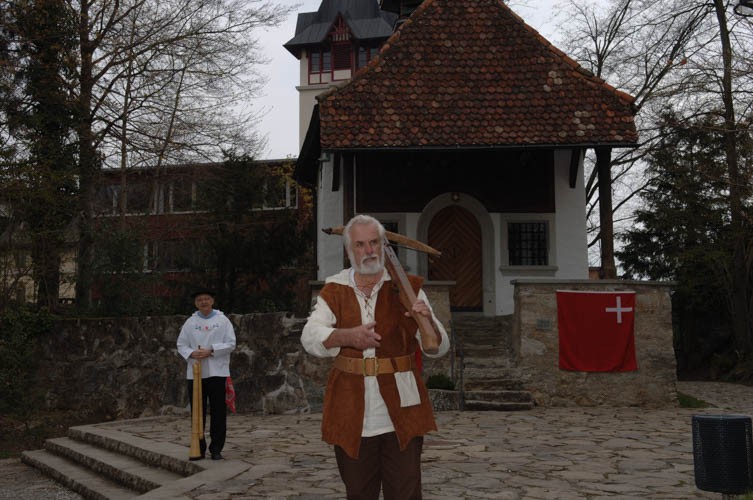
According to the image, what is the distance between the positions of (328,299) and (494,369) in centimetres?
961

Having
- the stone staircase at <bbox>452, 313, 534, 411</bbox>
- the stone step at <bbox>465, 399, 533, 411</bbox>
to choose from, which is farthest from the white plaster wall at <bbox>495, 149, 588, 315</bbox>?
the stone step at <bbox>465, 399, 533, 411</bbox>

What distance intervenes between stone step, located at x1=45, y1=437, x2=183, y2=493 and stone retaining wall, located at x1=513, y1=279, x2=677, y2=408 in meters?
6.44

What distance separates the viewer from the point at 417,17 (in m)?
16.5

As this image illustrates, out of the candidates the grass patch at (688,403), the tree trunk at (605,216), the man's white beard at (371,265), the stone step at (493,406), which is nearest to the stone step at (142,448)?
the man's white beard at (371,265)

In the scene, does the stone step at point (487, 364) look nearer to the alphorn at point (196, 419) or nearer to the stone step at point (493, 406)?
the stone step at point (493, 406)

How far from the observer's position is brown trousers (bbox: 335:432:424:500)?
3.96 meters

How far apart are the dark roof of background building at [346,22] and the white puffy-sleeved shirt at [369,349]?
4579 cm

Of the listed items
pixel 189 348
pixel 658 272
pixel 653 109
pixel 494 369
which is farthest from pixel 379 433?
pixel 658 272

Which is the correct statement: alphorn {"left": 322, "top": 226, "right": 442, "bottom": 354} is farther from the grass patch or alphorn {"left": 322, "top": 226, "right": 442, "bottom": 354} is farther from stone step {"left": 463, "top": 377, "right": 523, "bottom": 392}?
the grass patch

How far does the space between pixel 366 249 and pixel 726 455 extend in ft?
10.1

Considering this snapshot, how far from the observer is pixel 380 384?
402 centimetres

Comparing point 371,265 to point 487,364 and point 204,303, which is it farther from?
point 487,364

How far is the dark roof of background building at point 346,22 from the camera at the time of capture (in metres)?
48.7

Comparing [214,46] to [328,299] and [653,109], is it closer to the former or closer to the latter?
[653,109]
